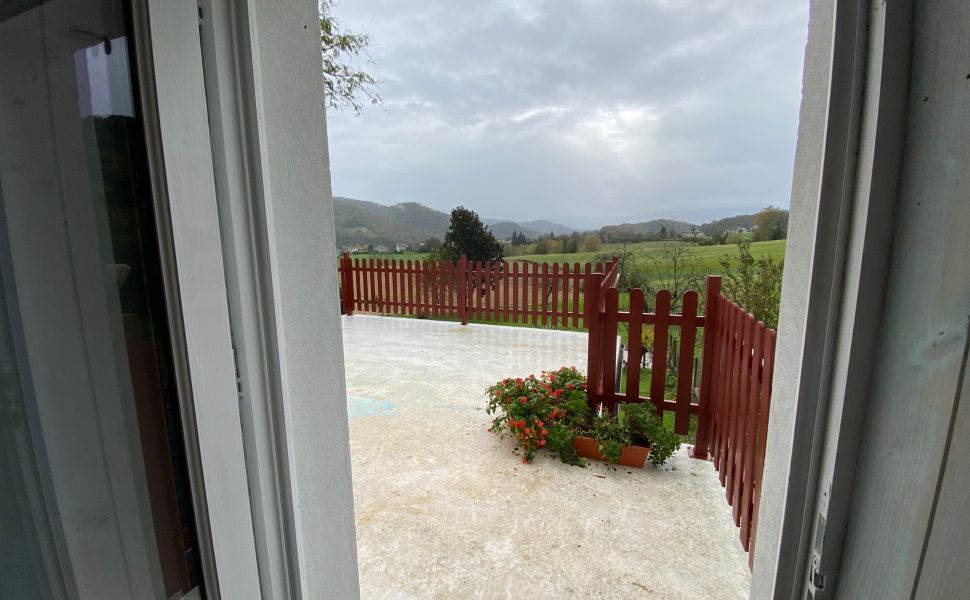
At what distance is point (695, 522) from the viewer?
6.70 ft

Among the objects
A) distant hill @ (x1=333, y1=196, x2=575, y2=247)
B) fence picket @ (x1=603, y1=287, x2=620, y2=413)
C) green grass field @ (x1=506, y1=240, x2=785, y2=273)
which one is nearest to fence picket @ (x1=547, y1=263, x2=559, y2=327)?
green grass field @ (x1=506, y1=240, x2=785, y2=273)

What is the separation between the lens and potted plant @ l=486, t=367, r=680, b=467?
2521 millimetres

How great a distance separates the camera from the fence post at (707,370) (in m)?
2.54

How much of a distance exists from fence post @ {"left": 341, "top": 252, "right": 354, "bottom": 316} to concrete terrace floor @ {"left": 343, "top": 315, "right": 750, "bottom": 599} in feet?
15.8

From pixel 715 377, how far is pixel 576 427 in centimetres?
97

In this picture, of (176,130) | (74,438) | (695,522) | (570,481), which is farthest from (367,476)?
(176,130)

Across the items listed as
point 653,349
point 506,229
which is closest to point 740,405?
point 653,349

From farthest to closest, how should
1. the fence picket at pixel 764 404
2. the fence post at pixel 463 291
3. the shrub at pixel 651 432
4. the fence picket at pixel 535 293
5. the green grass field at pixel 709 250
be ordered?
the fence post at pixel 463 291
the fence picket at pixel 535 293
the green grass field at pixel 709 250
the shrub at pixel 651 432
the fence picket at pixel 764 404

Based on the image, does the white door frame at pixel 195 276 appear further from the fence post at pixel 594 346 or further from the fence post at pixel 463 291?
the fence post at pixel 463 291

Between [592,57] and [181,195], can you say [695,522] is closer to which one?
[181,195]

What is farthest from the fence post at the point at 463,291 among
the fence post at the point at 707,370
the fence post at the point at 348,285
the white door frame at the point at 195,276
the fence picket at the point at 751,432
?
the white door frame at the point at 195,276

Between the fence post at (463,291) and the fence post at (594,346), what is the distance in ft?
14.1

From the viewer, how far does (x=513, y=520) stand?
2061mm

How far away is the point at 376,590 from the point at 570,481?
4.12 feet
